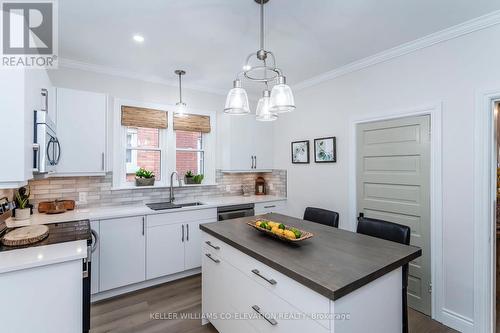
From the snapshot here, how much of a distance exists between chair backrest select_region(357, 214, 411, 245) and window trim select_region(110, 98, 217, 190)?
8.26ft

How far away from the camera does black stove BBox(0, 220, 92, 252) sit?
1821 millimetres

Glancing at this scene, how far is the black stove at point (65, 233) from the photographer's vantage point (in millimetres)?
1821

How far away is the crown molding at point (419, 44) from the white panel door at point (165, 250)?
112 inches

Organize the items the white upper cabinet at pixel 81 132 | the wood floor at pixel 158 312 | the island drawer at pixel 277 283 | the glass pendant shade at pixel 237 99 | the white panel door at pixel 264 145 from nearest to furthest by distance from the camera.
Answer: the island drawer at pixel 277 283
the glass pendant shade at pixel 237 99
the wood floor at pixel 158 312
the white upper cabinet at pixel 81 132
the white panel door at pixel 264 145

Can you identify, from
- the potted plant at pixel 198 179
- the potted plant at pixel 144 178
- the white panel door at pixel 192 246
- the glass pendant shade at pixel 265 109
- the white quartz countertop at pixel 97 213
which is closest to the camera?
the glass pendant shade at pixel 265 109

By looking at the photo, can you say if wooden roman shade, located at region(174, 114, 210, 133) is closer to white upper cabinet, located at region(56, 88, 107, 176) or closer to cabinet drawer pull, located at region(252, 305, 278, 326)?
white upper cabinet, located at region(56, 88, 107, 176)

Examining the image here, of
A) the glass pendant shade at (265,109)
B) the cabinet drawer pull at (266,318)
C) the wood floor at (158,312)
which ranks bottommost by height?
the wood floor at (158,312)

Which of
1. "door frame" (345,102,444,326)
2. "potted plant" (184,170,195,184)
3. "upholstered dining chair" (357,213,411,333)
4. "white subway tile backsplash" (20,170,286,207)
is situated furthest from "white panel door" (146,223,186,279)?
"door frame" (345,102,444,326)

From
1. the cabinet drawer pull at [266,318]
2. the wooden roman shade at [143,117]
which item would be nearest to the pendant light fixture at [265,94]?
the cabinet drawer pull at [266,318]

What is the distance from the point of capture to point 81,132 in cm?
282

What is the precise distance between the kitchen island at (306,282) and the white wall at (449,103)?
0.99 metres

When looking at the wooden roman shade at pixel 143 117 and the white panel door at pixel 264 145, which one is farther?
the white panel door at pixel 264 145

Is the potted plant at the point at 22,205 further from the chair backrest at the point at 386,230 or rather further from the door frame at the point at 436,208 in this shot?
the door frame at the point at 436,208

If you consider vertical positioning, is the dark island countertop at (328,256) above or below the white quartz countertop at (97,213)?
below
